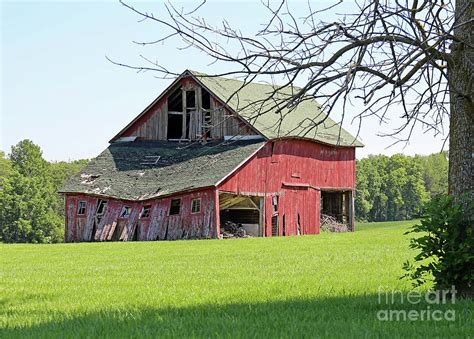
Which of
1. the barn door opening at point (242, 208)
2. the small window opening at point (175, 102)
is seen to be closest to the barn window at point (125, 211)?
the barn door opening at point (242, 208)

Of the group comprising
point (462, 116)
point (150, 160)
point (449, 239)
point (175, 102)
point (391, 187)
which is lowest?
point (449, 239)

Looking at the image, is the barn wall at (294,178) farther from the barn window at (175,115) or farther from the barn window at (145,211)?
the barn window at (175,115)

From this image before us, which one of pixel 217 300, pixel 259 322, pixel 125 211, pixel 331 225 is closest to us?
pixel 259 322

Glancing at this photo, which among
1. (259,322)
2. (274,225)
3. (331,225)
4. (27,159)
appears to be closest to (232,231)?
(274,225)

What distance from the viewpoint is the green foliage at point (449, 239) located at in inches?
348

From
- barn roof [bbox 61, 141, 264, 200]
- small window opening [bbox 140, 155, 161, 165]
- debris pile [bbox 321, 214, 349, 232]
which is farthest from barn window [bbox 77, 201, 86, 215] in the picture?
debris pile [bbox 321, 214, 349, 232]

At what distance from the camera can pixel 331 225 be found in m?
46.3

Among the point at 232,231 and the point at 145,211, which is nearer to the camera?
the point at 145,211

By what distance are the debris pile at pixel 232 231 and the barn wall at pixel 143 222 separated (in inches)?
68.0

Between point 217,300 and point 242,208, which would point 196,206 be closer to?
point 242,208

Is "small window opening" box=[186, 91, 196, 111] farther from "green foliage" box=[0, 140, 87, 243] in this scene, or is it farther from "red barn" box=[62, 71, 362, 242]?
"green foliage" box=[0, 140, 87, 243]

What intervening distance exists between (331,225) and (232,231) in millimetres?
10011

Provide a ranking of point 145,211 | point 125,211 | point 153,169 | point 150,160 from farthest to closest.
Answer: point 150,160
point 153,169
point 125,211
point 145,211

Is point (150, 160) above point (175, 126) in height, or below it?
below
